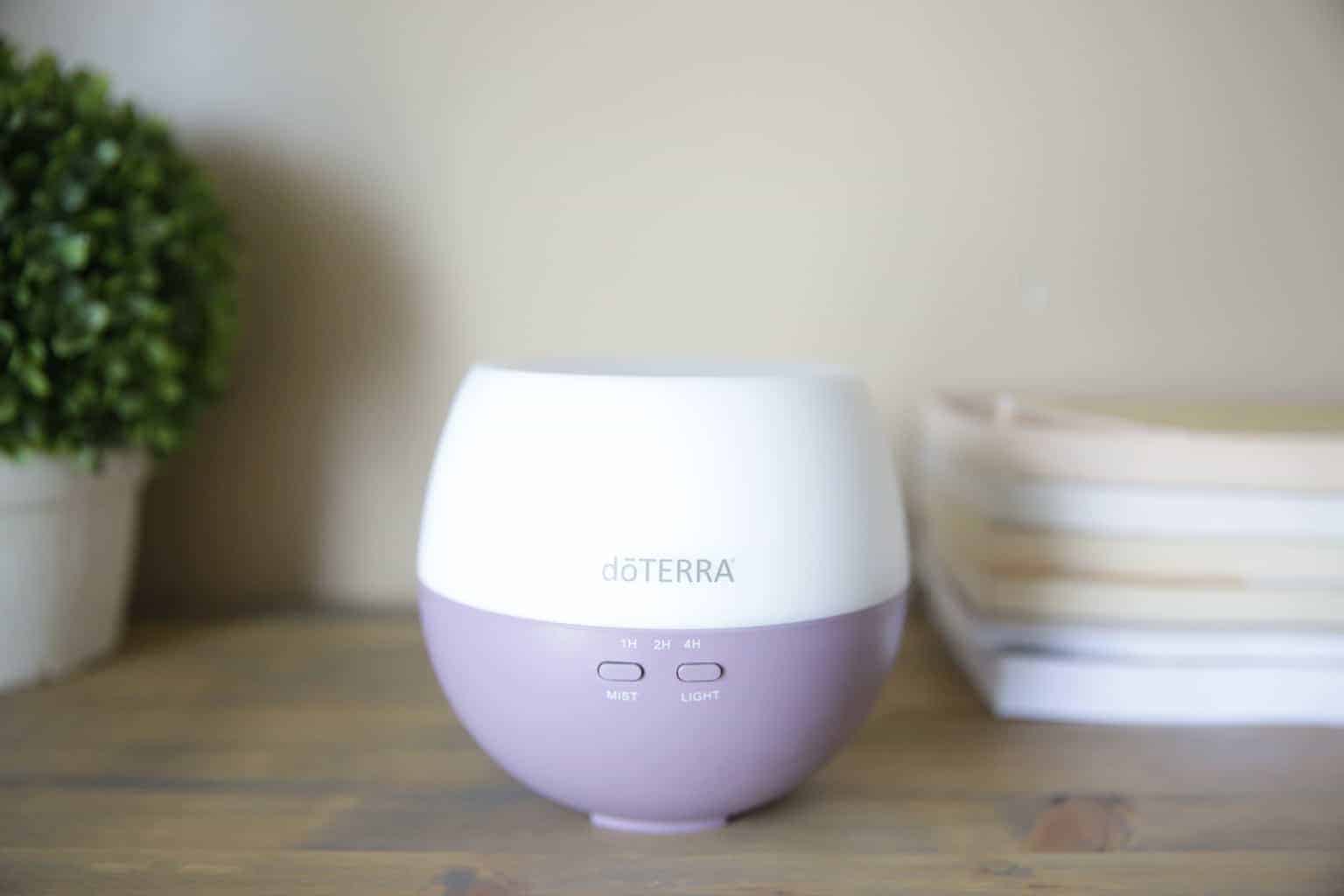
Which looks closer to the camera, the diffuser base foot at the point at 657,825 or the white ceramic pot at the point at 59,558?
the diffuser base foot at the point at 657,825

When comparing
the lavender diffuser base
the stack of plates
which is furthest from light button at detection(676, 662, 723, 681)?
the stack of plates

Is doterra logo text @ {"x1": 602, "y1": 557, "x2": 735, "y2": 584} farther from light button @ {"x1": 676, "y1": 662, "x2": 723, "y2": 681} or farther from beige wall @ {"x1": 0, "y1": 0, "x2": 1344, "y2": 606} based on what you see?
beige wall @ {"x1": 0, "y1": 0, "x2": 1344, "y2": 606}

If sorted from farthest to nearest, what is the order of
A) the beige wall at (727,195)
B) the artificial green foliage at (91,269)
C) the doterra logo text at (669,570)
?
the beige wall at (727,195), the artificial green foliage at (91,269), the doterra logo text at (669,570)

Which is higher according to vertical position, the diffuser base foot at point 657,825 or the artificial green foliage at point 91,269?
the artificial green foliage at point 91,269

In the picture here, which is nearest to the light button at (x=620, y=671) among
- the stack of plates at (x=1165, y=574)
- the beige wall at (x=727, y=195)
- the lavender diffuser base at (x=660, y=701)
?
the lavender diffuser base at (x=660, y=701)

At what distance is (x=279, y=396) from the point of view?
25.4 inches

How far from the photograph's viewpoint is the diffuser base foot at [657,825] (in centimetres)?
36

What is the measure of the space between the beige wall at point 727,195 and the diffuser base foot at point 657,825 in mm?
353

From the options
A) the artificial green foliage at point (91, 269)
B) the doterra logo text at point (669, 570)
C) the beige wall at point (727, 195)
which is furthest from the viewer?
the beige wall at point (727, 195)

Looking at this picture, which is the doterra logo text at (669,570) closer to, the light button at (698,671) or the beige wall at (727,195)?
the light button at (698,671)

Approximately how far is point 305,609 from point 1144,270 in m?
0.65

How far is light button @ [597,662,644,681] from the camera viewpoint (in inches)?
12.4

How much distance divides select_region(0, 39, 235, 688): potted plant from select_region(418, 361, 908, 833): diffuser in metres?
0.27

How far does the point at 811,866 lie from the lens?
35cm
